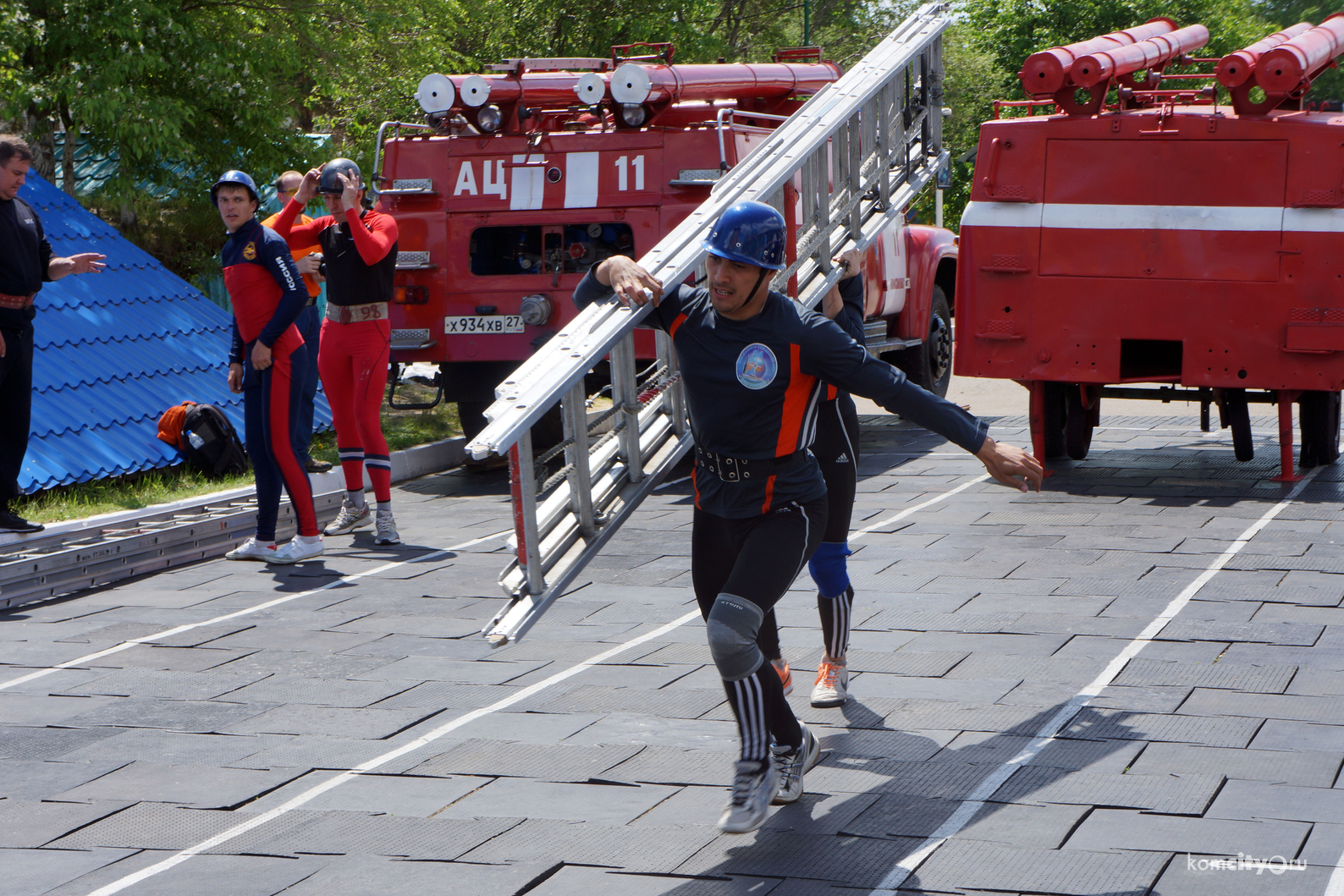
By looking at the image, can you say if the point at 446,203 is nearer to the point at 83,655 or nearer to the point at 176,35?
the point at 176,35

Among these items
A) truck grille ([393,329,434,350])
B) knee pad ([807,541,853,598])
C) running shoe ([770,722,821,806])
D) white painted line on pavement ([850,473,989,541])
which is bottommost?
white painted line on pavement ([850,473,989,541])

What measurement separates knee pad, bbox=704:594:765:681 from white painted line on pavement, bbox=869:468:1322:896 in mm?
674

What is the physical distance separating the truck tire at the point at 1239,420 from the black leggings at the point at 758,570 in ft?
22.5

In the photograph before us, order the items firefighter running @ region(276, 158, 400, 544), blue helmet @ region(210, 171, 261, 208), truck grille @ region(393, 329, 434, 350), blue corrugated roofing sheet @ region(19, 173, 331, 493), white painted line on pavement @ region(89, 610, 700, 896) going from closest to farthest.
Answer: white painted line on pavement @ region(89, 610, 700, 896)
blue helmet @ region(210, 171, 261, 208)
firefighter running @ region(276, 158, 400, 544)
blue corrugated roofing sheet @ region(19, 173, 331, 493)
truck grille @ region(393, 329, 434, 350)

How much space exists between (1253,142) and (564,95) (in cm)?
496

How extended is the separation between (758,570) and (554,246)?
23.4 ft

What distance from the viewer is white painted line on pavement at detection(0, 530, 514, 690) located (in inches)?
246

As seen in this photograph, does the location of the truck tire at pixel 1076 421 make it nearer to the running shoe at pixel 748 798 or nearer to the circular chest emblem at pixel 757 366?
the circular chest emblem at pixel 757 366

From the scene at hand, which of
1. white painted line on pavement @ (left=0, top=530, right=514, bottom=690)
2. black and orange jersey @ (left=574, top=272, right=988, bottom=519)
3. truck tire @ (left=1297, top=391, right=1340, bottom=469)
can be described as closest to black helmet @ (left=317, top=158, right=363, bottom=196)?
white painted line on pavement @ (left=0, top=530, right=514, bottom=690)

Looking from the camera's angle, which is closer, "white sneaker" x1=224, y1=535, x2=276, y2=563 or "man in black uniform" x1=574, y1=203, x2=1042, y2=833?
"man in black uniform" x1=574, y1=203, x2=1042, y2=833

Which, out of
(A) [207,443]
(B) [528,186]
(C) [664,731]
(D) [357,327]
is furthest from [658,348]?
(A) [207,443]

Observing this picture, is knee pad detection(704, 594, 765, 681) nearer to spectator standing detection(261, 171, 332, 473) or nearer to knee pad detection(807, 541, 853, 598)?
knee pad detection(807, 541, 853, 598)

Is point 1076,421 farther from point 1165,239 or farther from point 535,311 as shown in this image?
point 535,311

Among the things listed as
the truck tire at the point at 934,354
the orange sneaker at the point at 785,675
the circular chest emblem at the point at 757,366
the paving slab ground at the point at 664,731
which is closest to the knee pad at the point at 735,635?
the paving slab ground at the point at 664,731
